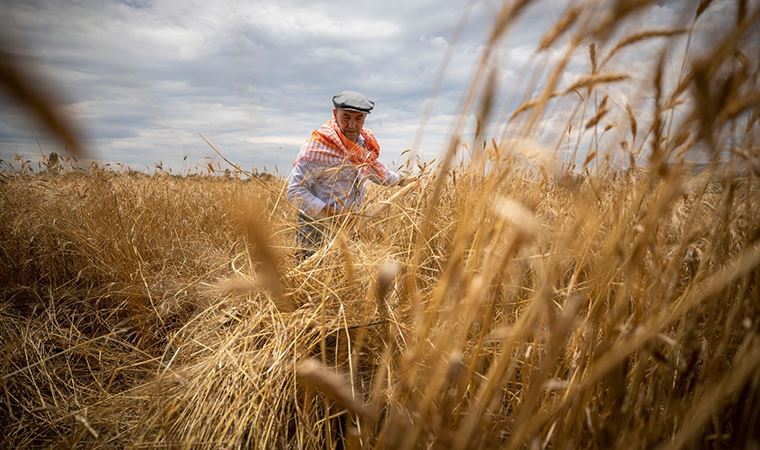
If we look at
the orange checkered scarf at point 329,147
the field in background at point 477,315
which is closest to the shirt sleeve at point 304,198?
the orange checkered scarf at point 329,147

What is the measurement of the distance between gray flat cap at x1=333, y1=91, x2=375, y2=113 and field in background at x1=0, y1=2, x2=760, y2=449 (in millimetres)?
928

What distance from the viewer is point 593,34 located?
555 mm

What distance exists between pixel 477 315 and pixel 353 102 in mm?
2165

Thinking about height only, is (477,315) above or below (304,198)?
below

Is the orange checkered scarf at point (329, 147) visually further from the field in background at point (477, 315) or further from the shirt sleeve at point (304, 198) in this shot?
the field in background at point (477, 315)

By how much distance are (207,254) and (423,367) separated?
93.3 inches

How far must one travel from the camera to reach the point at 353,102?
9.31 feet

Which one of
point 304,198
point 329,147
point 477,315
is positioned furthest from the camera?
point 329,147

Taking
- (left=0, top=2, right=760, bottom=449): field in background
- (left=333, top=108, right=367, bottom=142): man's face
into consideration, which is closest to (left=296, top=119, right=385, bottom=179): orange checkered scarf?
(left=333, top=108, right=367, bottom=142): man's face

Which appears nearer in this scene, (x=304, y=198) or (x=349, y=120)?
(x=304, y=198)

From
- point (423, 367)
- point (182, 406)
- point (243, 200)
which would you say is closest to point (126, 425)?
point (182, 406)

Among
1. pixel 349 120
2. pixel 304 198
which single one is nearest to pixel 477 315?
pixel 304 198

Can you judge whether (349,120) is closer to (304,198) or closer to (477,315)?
(304,198)

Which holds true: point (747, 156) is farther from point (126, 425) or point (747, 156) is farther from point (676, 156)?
point (126, 425)
